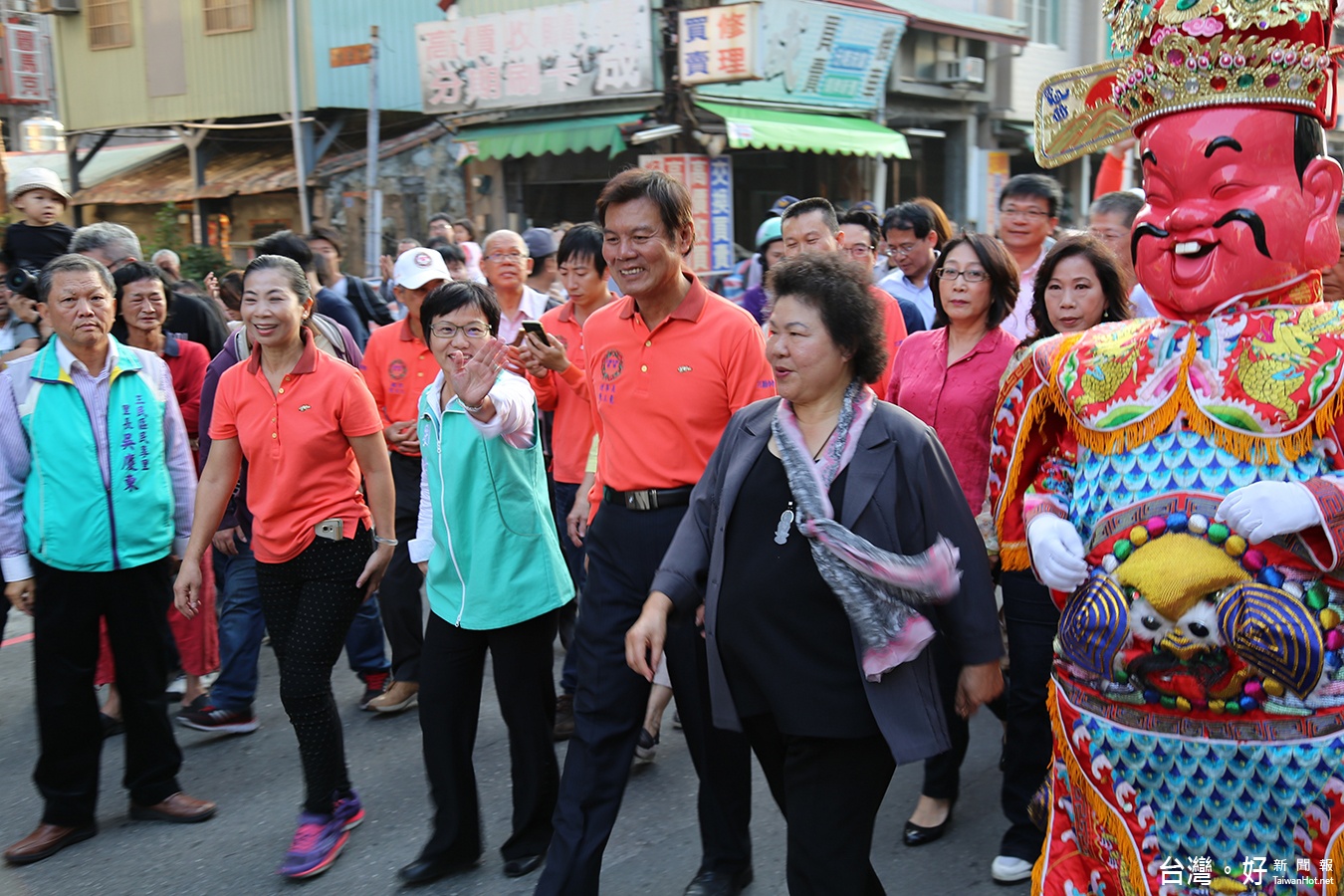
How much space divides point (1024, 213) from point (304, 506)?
3.32 m

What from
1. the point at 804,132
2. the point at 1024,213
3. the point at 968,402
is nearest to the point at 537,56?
the point at 804,132

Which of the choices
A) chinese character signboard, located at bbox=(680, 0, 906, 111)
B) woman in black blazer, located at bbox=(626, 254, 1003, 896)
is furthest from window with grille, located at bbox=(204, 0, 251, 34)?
woman in black blazer, located at bbox=(626, 254, 1003, 896)

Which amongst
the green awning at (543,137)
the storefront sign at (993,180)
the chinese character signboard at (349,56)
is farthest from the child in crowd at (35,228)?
the storefront sign at (993,180)

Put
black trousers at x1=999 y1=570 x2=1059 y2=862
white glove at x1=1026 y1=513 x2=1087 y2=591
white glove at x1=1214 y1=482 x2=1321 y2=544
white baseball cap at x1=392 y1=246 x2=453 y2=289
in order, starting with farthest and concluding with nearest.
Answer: white baseball cap at x1=392 y1=246 x2=453 y2=289 → black trousers at x1=999 y1=570 x2=1059 y2=862 → white glove at x1=1026 y1=513 x2=1087 y2=591 → white glove at x1=1214 y1=482 x2=1321 y2=544

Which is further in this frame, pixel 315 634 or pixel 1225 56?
pixel 315 634

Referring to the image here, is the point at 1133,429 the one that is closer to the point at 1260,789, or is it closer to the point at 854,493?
the point at 854,493

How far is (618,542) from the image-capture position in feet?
11.2

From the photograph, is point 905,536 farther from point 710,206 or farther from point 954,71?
point 954,71

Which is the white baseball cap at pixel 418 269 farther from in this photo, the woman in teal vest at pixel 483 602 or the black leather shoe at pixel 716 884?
the black leather shoe at pixel 716 884

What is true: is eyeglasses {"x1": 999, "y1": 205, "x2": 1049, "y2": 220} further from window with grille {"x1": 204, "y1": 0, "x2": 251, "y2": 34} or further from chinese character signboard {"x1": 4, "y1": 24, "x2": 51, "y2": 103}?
chinese character signboard {"x1": 4, "y1": 24, "x2": 51, "y2": 103}

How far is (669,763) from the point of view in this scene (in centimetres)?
460

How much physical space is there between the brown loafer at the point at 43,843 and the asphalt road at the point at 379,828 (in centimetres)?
3

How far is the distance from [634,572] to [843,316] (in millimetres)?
1038

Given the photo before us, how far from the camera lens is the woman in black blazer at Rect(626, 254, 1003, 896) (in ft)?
8.61
